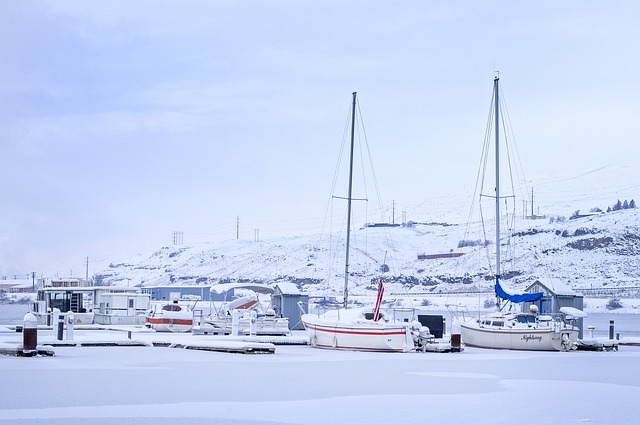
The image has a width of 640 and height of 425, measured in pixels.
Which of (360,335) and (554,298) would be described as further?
(554,298)

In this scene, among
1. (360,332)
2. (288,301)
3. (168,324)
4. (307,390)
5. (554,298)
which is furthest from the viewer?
(168,324)

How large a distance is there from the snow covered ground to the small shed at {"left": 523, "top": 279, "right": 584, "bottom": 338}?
12258mm

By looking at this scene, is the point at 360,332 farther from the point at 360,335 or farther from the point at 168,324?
the point at 168,324

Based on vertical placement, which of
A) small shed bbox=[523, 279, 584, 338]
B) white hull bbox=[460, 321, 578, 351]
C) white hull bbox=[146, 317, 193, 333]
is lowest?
white hull bbox=[146, 317, 193, 333]

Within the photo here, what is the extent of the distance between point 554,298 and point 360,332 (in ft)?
39.9

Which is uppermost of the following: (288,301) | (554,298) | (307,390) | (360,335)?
(554,298)

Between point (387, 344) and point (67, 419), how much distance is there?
20937 mm

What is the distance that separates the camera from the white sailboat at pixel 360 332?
111ft

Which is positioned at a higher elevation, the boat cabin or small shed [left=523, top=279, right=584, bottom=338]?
small shed [left=523, top=279, right=584, bottom=338]

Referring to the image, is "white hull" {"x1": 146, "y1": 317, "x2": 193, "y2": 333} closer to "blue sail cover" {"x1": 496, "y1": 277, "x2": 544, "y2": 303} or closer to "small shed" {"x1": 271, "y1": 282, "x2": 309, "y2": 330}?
"small shed" {"x1": 271, "y1": 282, "x2": 309, "y2": 330}

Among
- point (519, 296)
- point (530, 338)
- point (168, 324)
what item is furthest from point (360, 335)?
point (168, 324)

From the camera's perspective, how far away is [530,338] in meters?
36.0

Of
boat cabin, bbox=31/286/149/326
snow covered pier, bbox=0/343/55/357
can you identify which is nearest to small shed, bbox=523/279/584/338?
snow covered pier, bbox=0/343/55/357

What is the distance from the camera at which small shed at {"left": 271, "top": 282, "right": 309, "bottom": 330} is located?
161ft
